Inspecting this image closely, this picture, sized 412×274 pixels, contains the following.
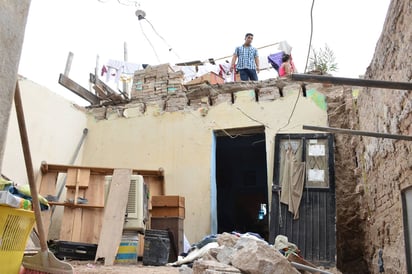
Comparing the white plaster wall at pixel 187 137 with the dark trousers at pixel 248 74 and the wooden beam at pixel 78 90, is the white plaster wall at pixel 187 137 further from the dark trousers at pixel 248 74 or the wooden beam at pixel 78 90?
Result: the dark trousers at pixel 248 74

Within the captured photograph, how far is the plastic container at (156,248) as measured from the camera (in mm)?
4688

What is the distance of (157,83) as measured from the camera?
7602mm

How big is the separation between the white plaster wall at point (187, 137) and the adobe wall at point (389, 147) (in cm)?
167

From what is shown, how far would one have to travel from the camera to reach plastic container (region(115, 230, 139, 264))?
16.2ft

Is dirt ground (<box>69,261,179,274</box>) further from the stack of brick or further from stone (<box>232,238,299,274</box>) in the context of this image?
the stack of brick

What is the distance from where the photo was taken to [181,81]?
748 centimetres

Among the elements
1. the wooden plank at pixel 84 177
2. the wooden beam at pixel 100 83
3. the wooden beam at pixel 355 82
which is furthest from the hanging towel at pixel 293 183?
the wooden beam at pixel 100 83

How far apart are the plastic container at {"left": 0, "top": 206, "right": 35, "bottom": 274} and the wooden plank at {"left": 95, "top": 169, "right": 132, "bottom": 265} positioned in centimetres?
247

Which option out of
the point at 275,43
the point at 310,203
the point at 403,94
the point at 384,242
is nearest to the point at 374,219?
the point at 384,242

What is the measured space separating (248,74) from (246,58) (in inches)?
12.7

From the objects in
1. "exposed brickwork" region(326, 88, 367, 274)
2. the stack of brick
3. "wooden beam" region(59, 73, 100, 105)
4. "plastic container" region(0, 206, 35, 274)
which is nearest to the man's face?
the stack of brick

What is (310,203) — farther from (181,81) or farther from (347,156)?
(181,81)

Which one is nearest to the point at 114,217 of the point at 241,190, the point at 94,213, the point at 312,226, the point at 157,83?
the point at 94,213

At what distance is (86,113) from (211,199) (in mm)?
3437
